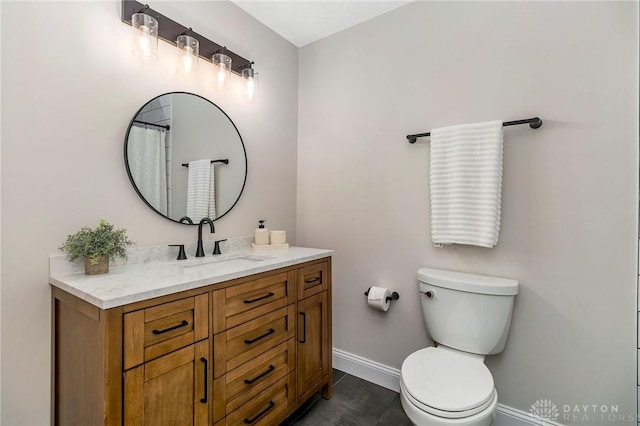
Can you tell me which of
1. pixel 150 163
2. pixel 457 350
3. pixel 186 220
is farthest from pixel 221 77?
pixel 457 350

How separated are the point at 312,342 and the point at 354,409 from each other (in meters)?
0.48

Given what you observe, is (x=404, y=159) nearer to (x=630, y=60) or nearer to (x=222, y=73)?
(x=630, y=60)

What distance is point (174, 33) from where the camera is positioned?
159 centimetres

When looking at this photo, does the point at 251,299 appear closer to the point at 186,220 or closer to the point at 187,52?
the point at 186,220

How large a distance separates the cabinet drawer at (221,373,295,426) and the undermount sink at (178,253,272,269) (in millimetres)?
614

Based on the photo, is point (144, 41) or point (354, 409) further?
point (354, 409)

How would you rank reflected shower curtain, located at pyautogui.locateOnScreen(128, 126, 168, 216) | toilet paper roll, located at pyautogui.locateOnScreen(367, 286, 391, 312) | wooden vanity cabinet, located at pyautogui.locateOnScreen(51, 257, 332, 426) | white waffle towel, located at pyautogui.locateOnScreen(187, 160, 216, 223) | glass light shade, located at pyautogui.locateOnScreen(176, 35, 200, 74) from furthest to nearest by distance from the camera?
toilet paper roll, located at pyautogui.locateOnScreen(367, 286, 391, 312), white waffle towel, located at pyautogui.locateOnScreen(187, 160, 216, 223), glass light shade, located at pyautogui.locateOnScreen(176, 35, 200, 74), reflected shower curtain, located at pyautogui.locateOnScreen(128, 126, 168, 216), wooden vanity cabinet, located at pyautogui.locateOnScreen(51, 257, 332, 426)

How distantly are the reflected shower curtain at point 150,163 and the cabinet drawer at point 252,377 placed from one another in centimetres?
89

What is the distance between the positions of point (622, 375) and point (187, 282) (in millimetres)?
1926

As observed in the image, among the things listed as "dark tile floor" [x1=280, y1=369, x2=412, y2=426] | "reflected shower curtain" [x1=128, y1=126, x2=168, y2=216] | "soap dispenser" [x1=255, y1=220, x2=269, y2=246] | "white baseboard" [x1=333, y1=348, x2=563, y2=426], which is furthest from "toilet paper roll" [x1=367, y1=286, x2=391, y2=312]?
"reflected shower curtain" [x1=128, y1=126, x2=168, y2=216]

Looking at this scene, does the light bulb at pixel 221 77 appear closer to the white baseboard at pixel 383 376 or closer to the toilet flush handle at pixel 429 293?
the toilet flush handle at pixel 429 293

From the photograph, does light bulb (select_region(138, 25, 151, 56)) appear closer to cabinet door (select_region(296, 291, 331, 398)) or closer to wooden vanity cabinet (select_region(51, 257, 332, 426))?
wooden vanity cabinet (select_region(51, 257, 332, 426))

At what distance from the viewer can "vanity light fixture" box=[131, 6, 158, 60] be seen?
1400 mm

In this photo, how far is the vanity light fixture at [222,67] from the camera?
1.78 meters
